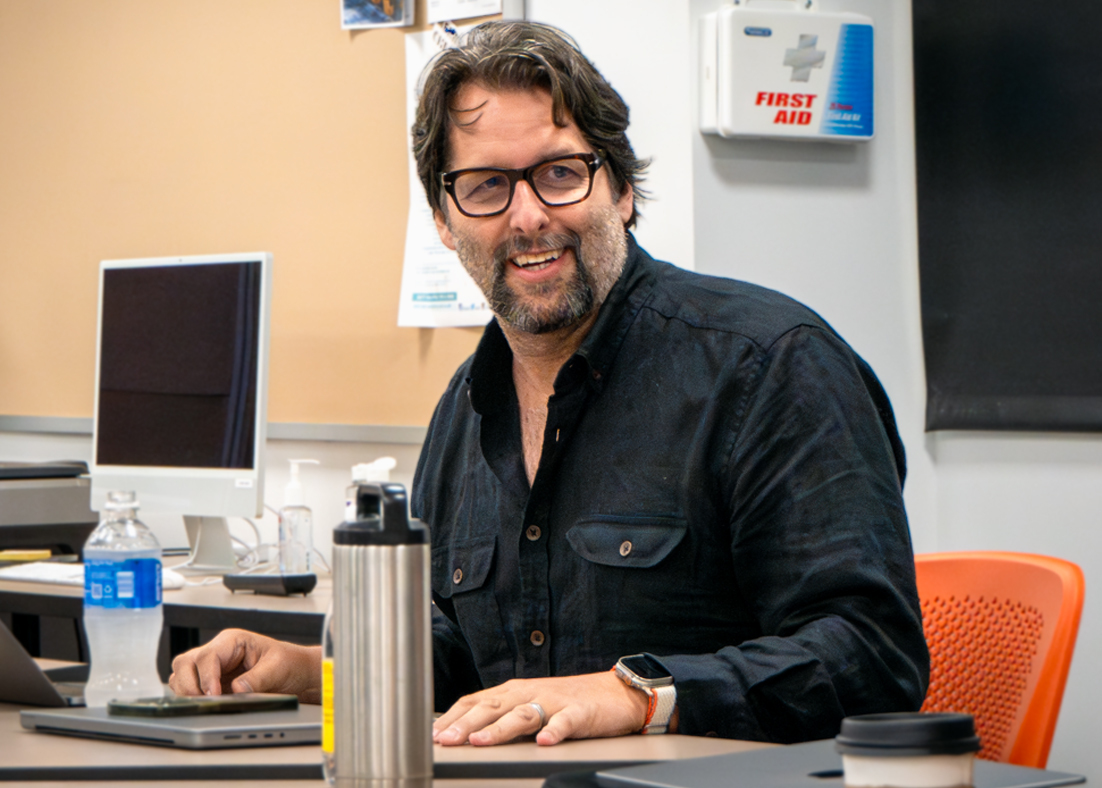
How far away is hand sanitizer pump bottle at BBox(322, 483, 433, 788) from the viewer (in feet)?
2.67

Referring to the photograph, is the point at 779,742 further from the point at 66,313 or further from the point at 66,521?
the point at 66,313

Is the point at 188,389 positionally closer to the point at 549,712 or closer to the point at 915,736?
the point at 549,712

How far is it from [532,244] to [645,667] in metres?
0.65

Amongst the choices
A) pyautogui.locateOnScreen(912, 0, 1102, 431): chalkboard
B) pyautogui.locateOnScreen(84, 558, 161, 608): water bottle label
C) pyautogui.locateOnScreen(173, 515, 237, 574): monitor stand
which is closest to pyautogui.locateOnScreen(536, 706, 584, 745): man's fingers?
pyautogui.locateOnScreen(84, 558, 161, 608): water bottle label

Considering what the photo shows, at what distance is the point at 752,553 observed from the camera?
1366 mm

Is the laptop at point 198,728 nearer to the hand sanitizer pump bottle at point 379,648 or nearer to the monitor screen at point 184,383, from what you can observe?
the hand sanitizer pump bottle at point 379,648

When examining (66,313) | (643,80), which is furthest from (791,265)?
(66,313)

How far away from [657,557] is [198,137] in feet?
7.01

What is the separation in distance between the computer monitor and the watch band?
5.21 feet

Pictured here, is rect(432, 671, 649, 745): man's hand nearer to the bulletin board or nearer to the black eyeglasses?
the black eyeglasses

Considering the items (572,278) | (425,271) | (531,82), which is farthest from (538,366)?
(425,271)

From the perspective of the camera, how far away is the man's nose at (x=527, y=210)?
160 cm

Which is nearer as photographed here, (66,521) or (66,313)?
(66,521)

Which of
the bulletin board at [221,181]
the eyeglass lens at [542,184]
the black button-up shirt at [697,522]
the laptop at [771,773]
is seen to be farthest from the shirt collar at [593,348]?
the bulletin board at [221,181]
